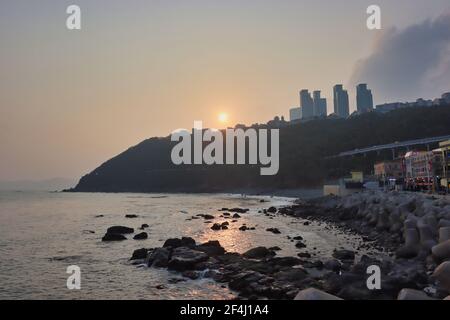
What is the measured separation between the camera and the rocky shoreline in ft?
51.3

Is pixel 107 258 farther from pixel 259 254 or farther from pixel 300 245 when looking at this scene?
pixel 300 245

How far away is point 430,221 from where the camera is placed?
24.3m

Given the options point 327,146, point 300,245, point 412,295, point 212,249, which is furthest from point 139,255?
point 327,146

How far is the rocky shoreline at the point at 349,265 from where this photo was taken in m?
15.6

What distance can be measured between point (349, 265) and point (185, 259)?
966 cm

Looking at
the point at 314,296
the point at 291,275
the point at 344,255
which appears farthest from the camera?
the point at 344,255

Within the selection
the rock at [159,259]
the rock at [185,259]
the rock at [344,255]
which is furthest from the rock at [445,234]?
the rock at [159,259]

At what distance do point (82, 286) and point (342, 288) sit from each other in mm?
13210

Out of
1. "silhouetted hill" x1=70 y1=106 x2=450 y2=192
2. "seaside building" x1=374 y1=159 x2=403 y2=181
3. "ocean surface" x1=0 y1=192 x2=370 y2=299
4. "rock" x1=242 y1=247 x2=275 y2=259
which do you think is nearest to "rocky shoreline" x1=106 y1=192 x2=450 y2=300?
"rock" x1=242 y1=247 x2=275 y2=259

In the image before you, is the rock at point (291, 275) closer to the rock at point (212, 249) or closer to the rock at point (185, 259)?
the rock at point (185, 259)

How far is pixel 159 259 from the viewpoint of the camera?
24562mm

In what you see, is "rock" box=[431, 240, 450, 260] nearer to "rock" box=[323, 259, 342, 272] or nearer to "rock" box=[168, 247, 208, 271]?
"rock" box=[323, 259, 342, 272]

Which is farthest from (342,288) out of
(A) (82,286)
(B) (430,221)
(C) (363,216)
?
(C) (363,216)
